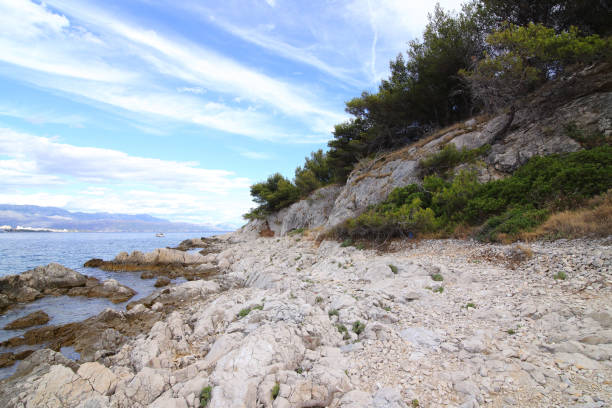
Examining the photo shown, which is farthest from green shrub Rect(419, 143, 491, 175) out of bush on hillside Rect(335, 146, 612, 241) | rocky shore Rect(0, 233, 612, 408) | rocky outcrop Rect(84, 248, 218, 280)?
rocky outcrop Rect(84, 248, 218, 280)

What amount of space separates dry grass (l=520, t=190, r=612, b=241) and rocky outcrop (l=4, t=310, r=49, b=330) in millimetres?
17989

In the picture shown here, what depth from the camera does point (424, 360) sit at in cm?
462

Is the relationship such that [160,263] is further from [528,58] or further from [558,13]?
[558,13]

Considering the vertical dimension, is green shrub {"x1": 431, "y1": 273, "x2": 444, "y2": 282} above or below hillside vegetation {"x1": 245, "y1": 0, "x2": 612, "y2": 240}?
below

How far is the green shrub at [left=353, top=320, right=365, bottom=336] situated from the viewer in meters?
5.84

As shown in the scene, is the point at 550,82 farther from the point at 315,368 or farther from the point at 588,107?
the point at 315,368

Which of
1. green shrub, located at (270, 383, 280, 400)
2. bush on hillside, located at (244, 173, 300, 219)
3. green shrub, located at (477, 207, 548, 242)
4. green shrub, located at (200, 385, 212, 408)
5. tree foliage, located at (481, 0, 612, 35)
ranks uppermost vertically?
tree foliage, located at (481, 0, 612, 35)

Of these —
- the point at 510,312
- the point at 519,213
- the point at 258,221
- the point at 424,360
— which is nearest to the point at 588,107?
the point at 519,213

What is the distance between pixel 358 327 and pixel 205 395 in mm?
3174

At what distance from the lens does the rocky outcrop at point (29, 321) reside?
409 inches

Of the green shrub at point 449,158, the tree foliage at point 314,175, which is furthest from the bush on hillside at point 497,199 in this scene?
the tree foliage at point 314,175

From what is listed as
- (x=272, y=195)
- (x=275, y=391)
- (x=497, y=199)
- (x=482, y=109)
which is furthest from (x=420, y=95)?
(x=275, y=391)

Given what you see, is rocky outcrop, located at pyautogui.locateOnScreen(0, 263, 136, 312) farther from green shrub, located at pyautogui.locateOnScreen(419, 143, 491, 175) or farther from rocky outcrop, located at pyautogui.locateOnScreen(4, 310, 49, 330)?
green shrub, located at pyautogui.locateOnScreen(419, 143, 491, 175)

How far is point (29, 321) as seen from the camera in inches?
423
